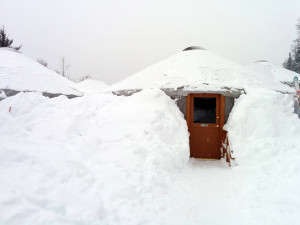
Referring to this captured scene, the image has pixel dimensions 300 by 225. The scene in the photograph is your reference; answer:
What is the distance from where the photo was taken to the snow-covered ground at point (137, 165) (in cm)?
276

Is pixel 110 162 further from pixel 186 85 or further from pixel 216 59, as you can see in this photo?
pixel 216 59

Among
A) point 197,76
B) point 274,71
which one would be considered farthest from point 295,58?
point 197,76

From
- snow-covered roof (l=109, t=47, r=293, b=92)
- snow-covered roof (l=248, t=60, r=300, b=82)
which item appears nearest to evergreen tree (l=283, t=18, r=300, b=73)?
snow-covered roof (l=248, t=60, r=300, b=82)

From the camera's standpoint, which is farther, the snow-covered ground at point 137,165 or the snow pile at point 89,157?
the snow-covered ground at point 137,165

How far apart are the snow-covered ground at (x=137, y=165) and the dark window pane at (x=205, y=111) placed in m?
0.52

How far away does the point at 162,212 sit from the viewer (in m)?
3.11

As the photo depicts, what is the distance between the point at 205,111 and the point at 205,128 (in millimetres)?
427

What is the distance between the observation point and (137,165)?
3883 millimetres

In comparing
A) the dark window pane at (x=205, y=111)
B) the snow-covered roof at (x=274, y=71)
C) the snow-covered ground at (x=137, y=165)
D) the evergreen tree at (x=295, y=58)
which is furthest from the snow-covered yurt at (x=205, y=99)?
the evergreen tree at (x=295, y=58)

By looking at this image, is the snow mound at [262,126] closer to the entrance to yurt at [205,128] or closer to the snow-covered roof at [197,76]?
the entrance to yurt at [205,128]

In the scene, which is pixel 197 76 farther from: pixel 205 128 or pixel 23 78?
pixel 23 78

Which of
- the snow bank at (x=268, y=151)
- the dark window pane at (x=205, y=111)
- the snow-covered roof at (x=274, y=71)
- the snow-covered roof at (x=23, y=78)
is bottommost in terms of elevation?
the snow bank at (x=268, y=151)

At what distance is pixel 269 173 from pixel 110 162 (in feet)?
9.30

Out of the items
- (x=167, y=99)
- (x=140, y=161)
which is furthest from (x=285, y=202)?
(x=167, y=99)
